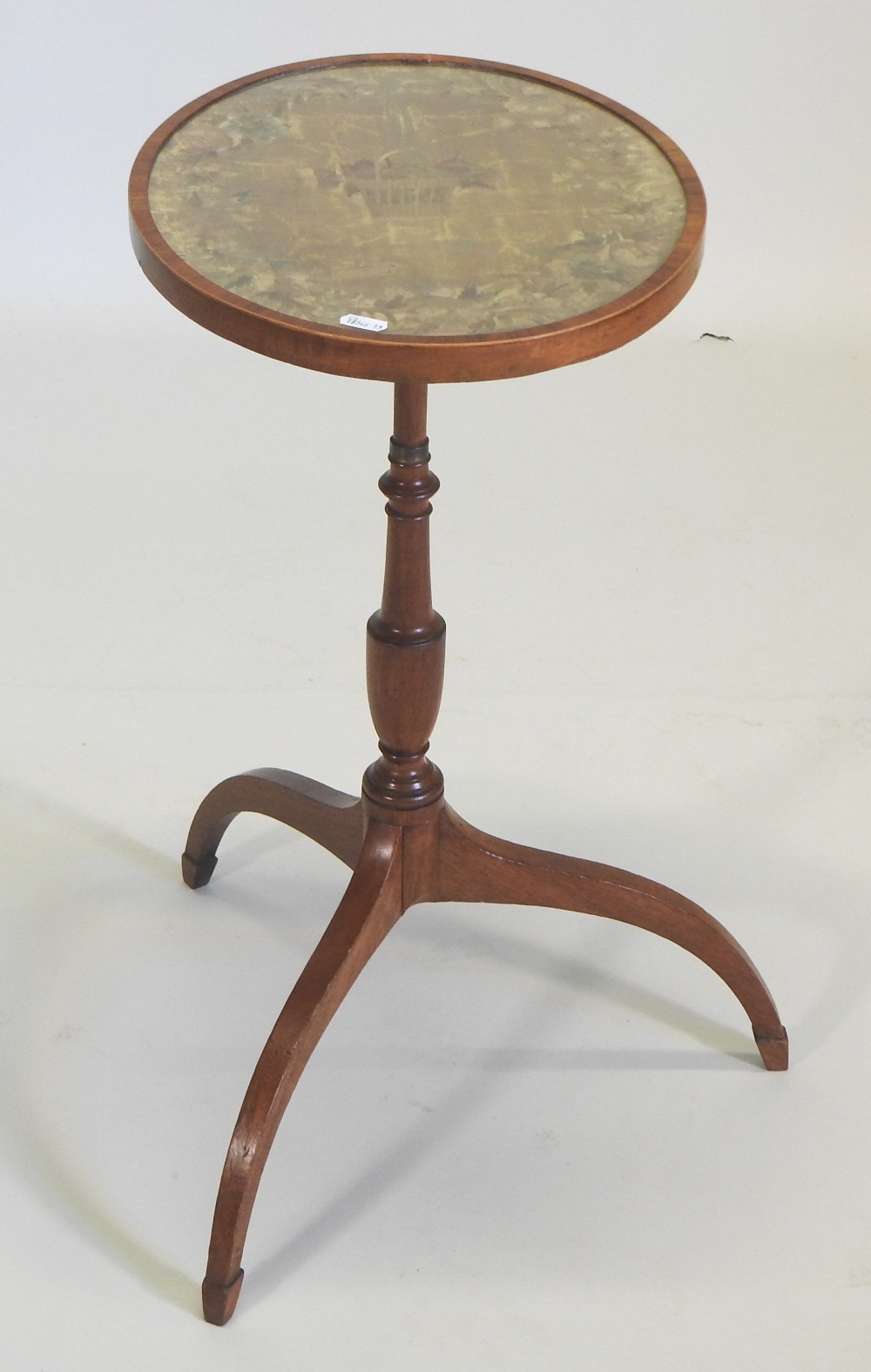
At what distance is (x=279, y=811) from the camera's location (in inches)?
71.7

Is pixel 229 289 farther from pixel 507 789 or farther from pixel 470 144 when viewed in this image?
pixel 507 789

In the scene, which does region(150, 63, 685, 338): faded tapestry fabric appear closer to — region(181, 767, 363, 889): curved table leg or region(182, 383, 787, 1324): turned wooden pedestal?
region(182, 383, 787, 1324): turned wooden pedestal

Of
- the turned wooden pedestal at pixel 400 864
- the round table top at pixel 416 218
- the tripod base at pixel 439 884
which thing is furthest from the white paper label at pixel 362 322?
the tripod base at pixel 439 884

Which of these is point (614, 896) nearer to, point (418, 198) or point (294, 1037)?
point (294, 1037)

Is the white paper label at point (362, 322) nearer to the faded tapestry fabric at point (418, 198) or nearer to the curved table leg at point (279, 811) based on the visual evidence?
the faded tapestry fabric at point (418, 198)

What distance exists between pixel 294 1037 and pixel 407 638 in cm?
39

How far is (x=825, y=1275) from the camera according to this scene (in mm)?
1521

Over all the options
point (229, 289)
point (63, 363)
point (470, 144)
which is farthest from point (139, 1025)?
point (63, 363)

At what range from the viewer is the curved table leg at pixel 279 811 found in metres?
1.75

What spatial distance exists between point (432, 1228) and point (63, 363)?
1.88 metres

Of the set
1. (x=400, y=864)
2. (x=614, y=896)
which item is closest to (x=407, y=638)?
(x=400, y=864)

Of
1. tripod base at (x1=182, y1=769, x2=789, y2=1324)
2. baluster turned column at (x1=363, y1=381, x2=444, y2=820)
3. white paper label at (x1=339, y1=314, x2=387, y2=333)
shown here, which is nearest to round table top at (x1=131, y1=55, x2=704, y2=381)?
white paper label at (x1=339, y1=314, x2=387, y2=333)

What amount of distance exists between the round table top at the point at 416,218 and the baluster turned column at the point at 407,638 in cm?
16

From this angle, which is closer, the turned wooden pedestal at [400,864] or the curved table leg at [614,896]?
the turned wooden pedestal at [400,864]
